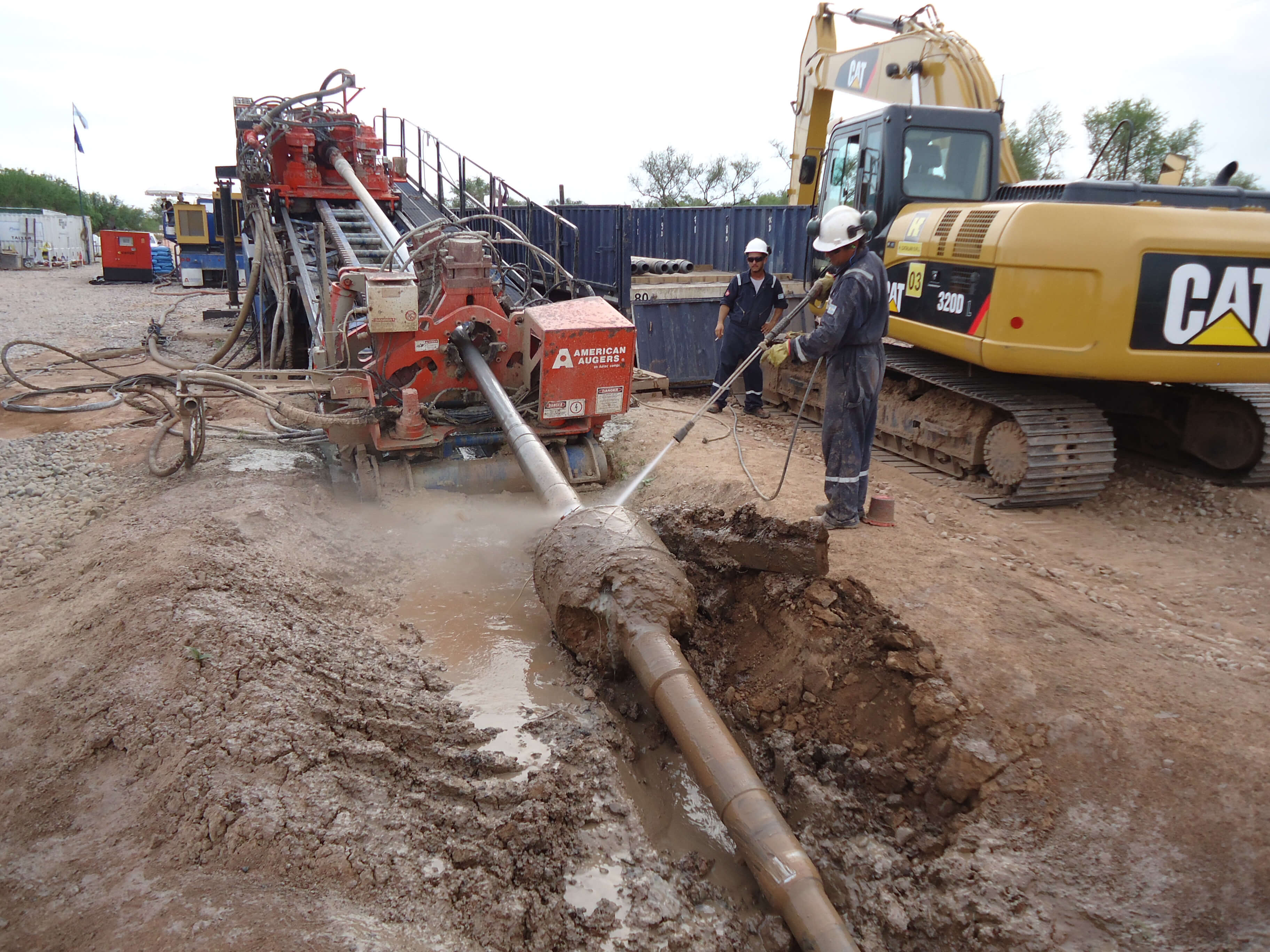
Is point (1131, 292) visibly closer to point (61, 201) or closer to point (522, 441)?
point (522, 441)

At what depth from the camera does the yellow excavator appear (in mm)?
5035

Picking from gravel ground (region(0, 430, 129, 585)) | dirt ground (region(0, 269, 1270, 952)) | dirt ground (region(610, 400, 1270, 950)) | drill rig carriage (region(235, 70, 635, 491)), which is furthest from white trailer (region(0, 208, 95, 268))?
dirt ground (region(610, 400, 1270, 950))

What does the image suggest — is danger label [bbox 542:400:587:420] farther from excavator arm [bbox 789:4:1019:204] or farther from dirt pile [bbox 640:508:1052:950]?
excavator arm [bbox 789:4:1019:204]

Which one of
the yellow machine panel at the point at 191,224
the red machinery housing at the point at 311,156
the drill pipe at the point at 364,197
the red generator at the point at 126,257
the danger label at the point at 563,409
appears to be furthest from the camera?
the red generator at the point at 126,257

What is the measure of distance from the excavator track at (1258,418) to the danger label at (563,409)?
4.46m

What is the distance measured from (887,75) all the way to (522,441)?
5.63 meters

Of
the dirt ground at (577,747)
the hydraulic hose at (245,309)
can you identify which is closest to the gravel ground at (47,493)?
the dirt ground at (577,747)

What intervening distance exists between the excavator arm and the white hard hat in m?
3.08

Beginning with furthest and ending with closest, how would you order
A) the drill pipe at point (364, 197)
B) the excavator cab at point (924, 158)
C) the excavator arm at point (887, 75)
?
the drill pipe at point (364, 197)
the excavator arm at point (887, 75)
the excavator cab at point (924, 158)

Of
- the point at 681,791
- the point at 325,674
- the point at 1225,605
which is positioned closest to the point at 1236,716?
the point at 1225,605

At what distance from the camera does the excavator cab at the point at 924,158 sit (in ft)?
22.1

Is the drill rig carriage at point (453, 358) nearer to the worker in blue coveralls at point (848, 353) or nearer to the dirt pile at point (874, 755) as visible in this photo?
the worker in blue coveralls at point (848, 353)

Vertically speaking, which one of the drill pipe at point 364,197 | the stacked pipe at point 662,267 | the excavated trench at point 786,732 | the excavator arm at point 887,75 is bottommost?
the excavated trench at point 786,732

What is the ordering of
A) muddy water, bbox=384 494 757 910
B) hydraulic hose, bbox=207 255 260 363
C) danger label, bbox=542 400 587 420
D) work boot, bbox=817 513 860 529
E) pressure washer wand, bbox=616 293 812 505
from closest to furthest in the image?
muddy water, bbox=384 494 757 910 → work boot, bbox=817 513 860 529 → pressure washer wand, bbox=616 293 812 505 → danger label, bbox=542 400 587 420 → hydraulic hose, bbox=207 255 260 363
